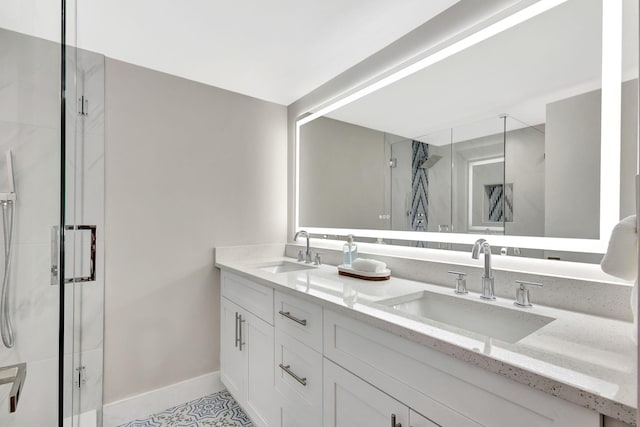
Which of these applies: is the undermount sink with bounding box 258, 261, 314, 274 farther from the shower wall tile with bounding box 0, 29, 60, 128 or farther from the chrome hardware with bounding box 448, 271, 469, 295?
the shower wall tile with bounding box 0, 29, 60, 128

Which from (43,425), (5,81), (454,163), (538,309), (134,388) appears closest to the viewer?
(538,309)

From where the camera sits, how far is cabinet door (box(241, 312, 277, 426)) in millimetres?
1490

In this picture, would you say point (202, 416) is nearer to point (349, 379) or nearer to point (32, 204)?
point (349, 379)

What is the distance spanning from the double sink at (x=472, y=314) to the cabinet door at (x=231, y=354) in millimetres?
1054

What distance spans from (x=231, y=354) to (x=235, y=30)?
6.31 ft

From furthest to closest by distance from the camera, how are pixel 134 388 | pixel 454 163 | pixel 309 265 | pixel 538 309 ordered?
pixel 309 265
pixel 134 388
pixel 454 163
pixel 538 309

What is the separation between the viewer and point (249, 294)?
1.70m

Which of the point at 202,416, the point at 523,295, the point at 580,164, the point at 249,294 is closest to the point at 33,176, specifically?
the point at 249,294

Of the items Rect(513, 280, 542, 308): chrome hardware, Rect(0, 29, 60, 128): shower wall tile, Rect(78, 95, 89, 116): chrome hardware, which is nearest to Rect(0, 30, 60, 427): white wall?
Rect(0, 29, 60, 128): shower wall tile

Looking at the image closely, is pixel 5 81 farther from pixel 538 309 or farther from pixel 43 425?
pixel 538 309

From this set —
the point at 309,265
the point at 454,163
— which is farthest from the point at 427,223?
the point at 309,265

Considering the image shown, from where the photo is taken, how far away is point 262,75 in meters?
2.04

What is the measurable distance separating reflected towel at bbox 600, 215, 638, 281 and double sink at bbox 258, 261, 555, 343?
11.7 inches

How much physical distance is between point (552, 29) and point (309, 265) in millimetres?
1671
